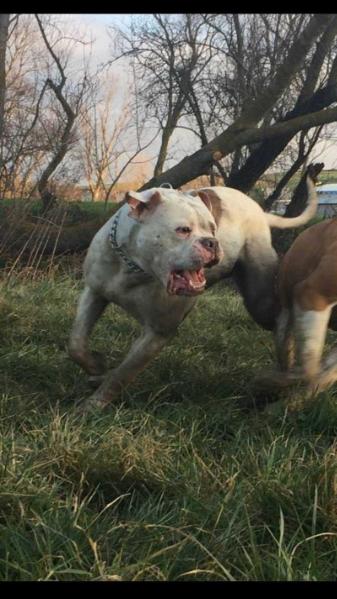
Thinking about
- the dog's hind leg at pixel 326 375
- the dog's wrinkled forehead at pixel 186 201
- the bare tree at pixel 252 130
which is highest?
the bare tree at pixel 252 130

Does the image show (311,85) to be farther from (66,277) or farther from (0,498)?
(0,498)

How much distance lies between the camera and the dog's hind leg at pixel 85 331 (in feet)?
13.7

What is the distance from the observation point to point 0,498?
254 centimetres

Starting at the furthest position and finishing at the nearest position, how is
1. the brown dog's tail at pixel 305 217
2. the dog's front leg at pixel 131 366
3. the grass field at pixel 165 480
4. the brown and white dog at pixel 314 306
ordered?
the brown dog's tail at pixel 305 217, the dog's front leg at pixel 131 366, the brown and white dog at pixel 314 306, the grass field at pixel 165 480

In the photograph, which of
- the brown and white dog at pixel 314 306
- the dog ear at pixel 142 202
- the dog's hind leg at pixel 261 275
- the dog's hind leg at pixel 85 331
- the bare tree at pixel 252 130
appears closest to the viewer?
the dog ear at pixel 142 202

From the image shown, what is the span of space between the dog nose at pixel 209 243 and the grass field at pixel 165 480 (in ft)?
2.95

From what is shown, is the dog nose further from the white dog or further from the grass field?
the grass field

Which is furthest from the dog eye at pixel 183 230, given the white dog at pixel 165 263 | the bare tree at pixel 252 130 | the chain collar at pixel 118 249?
the bare tree at pixel 252 130

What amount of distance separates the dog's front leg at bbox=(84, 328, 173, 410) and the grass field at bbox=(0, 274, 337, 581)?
93 mm

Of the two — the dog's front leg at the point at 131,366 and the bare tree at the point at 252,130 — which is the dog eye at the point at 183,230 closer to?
the dog's front leg at the point at 131,366

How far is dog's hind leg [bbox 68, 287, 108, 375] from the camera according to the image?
4172mm

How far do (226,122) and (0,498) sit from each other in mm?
12258

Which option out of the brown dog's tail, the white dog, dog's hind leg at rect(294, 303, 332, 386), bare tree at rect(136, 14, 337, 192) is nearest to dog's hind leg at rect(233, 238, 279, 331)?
the white dog
